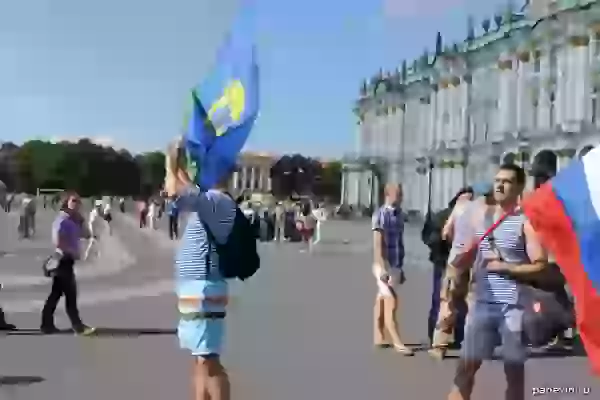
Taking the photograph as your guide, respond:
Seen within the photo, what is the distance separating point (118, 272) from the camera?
7824 millimetres

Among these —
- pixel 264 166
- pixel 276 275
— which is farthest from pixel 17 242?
pixel 264 166

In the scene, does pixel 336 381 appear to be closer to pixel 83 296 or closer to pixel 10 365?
pixel 10 365

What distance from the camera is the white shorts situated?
6.40 metres

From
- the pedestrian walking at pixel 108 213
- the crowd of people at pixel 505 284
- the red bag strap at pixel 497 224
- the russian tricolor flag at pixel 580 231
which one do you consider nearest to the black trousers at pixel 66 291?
the pedestrian walking at pixel 108 213

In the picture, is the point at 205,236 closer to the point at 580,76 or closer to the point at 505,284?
the point at 505,284

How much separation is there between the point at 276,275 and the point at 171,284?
80 cm

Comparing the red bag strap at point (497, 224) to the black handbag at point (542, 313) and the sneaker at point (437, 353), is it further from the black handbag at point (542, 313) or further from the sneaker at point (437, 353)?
the sneaker at point (437, 353)

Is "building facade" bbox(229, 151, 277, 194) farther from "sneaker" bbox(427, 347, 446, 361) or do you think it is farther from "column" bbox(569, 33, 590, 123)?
"sneaker" bbox(427, 347, 446, 361)

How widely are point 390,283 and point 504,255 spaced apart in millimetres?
2034

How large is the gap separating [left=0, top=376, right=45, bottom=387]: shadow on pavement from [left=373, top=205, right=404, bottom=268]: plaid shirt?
2108 millimetres

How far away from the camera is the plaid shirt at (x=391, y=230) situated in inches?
241

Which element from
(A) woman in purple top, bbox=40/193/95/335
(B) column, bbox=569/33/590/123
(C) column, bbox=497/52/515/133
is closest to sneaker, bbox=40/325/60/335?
(A) woman in purple top, bbox=40/193/95/335

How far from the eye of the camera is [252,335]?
20.1 feet

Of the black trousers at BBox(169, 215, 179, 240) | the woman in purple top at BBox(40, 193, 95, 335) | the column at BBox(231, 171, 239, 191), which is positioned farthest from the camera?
the woman in purple top at BBox(40, 193, 95, 335)
